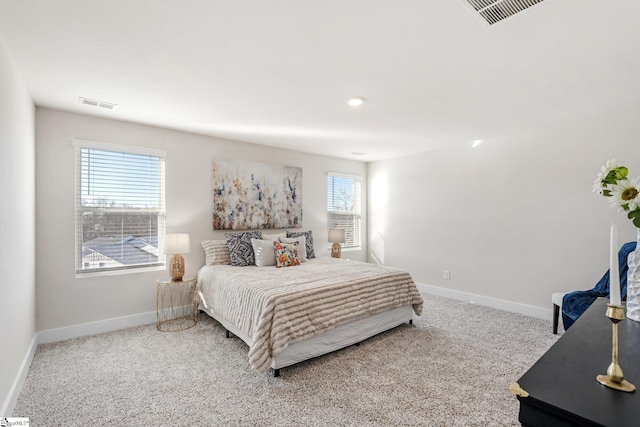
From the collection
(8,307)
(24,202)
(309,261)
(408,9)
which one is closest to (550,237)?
(309,261)

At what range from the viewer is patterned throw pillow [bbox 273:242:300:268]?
391 centimetres

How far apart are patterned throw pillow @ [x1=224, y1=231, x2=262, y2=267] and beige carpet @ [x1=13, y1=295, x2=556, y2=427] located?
2.90 feet

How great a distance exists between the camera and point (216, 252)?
157 inches

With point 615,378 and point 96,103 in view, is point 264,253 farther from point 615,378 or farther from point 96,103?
point 615,378

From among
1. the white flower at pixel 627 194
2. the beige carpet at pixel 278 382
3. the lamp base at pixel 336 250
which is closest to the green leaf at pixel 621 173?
the white flower at pixel 627 194

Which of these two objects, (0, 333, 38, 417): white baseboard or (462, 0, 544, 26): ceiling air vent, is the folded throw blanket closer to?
(462, 0, 544, 26): ceiling air vent

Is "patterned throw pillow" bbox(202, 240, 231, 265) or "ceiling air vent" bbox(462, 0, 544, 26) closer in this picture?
"ceiling air vent" bbox(462, 0, 544, 26)

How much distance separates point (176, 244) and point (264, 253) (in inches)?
40.4

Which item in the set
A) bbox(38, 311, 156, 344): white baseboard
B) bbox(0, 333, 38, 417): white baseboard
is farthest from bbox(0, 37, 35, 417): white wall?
bbox(38, 311, 156, 344): white baseboard

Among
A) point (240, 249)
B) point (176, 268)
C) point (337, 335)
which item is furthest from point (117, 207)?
point (337, 335)

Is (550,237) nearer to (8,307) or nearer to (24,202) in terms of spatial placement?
(8,307)

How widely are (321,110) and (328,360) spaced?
95.0 inches

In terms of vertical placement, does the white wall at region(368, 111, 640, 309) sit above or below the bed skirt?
above

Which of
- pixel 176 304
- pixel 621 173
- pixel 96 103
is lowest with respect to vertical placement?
pixel 176 304
